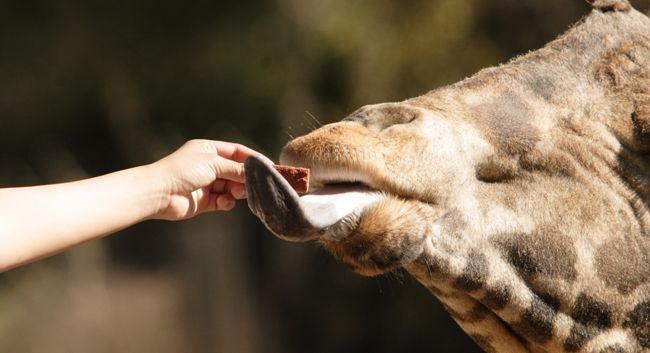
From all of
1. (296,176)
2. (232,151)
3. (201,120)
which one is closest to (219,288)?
(201,120)

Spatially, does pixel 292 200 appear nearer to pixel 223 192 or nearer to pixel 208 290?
pixel 223 192

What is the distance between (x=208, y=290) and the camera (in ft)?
20.4

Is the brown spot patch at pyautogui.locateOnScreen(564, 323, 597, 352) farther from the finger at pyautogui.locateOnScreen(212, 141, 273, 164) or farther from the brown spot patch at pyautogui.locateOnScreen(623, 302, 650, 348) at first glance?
the finger at pyautogui.locateOnScreen(212, 141, 273, 164)

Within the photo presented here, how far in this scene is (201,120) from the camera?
6.23 m

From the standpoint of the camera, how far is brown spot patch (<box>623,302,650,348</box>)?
271cm

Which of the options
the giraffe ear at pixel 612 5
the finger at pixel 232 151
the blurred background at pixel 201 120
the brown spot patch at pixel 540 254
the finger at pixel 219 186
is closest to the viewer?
the brown spot patch at pixel 540 254

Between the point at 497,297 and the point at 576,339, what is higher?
the point at 497,297

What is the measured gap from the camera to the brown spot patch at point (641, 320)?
107 inches

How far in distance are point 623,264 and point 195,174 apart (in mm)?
1397

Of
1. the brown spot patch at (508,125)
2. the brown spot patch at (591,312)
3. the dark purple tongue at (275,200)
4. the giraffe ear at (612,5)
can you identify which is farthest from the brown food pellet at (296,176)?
the giraffe ear at (612,5)

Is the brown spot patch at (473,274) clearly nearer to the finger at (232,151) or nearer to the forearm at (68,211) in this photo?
the finger at (232,151)

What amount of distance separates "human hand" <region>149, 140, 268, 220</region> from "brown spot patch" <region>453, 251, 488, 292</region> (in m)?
0.73

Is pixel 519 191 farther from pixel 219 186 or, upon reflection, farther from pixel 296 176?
pixel 219 186

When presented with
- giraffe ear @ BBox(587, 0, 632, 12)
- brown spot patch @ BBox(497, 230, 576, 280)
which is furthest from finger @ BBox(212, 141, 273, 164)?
giraffe ear @ BBox(587, 0, 632, 12)
